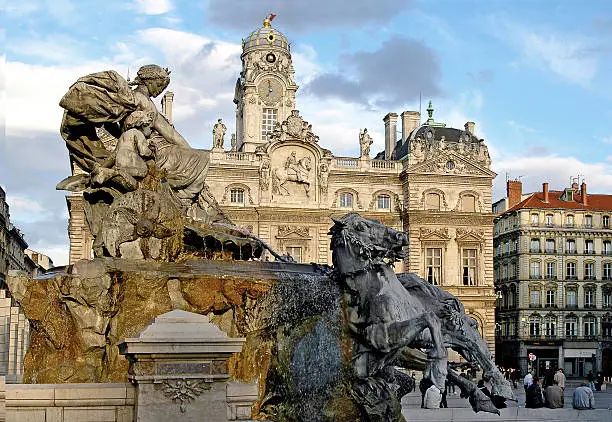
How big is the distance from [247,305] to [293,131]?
43.6m

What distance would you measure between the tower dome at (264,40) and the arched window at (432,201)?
1493 cm

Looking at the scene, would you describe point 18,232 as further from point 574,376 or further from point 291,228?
point 574,376

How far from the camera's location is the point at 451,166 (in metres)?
55.4

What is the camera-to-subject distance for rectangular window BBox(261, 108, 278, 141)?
188ft

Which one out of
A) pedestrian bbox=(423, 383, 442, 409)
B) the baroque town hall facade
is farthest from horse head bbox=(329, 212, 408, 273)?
the baroque town hall facade

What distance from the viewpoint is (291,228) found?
52688 mm

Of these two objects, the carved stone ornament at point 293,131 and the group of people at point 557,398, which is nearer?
the group of people at point 557,398

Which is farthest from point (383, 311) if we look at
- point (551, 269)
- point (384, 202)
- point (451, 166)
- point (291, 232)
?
point (551, 269)

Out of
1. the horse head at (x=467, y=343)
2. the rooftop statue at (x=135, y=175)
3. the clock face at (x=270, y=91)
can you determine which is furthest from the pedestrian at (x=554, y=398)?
the clock face at (x=270, y=91)

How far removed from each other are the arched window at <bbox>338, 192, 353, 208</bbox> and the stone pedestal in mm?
48206

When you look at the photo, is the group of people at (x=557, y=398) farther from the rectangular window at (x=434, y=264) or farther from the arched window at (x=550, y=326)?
the arched window at (x=550, y=326)

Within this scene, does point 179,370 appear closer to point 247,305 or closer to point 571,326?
point 247,305

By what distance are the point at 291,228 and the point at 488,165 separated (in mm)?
14502

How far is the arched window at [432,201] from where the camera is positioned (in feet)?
180
